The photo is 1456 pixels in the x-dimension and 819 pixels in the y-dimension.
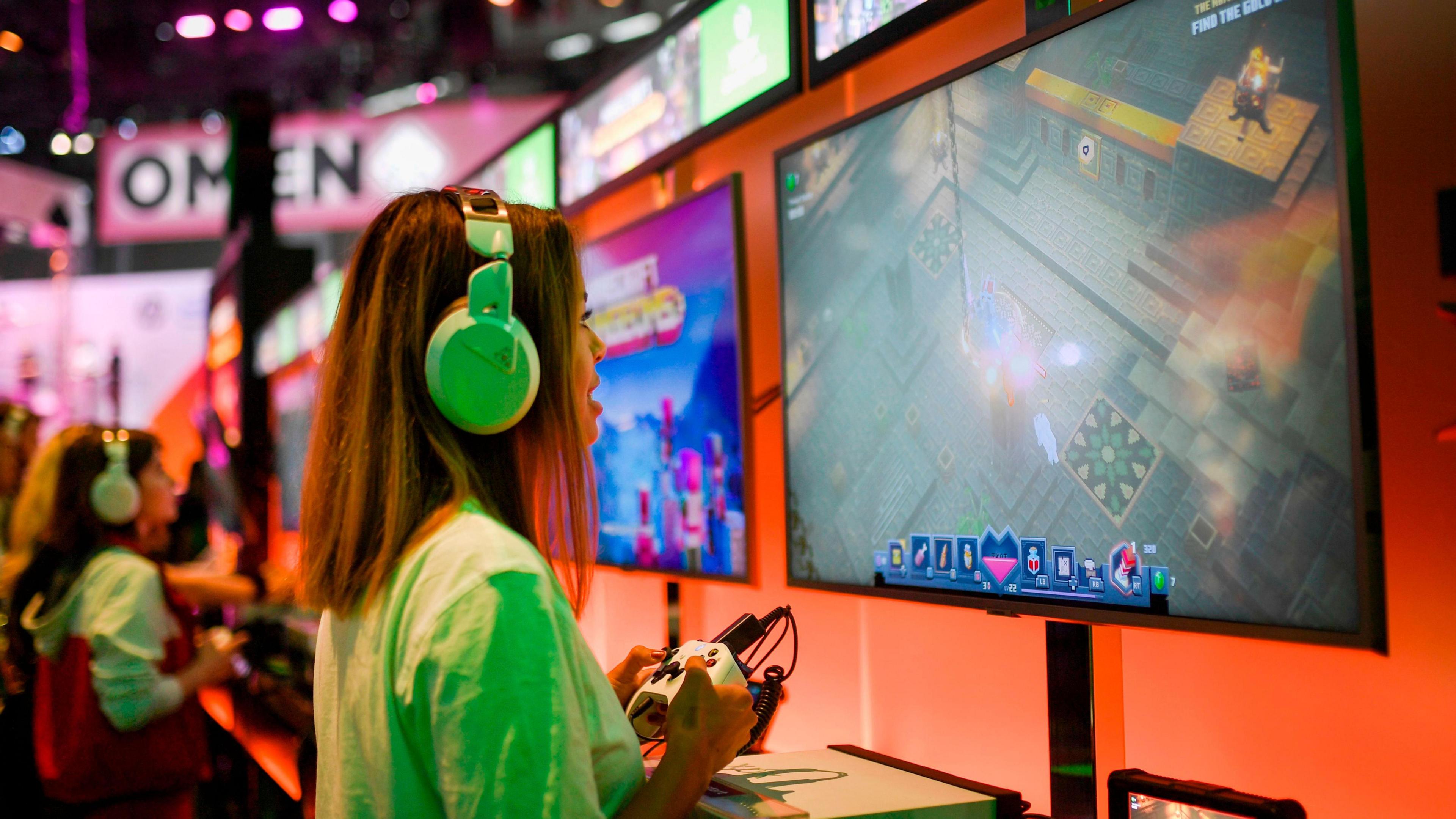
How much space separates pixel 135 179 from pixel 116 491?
7551mm

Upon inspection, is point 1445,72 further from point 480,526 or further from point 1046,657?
point 480,526

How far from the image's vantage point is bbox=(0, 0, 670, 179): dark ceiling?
741 cm

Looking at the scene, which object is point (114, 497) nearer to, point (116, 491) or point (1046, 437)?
point (116, 491)

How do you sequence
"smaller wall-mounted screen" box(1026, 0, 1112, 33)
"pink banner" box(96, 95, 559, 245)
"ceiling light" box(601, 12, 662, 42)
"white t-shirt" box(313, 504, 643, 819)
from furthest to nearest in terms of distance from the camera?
"ceiling light" box(601, 12, 662, 42) → "pink banner" box(96, 95, 559, 245) → "smaller wall-mounted screen" box(1026, 0, 1112, 33) → "white t-shirt" box(313, 504, 643, 819)

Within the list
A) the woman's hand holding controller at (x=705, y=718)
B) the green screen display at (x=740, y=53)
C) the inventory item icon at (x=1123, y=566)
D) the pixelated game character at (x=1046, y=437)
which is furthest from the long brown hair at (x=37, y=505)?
the inventory item icon at (x=1123, y=566)

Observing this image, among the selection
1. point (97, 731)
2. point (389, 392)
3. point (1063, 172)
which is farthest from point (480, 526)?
point (97, 731)

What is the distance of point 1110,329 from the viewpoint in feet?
4.52

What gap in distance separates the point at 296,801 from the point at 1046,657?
3.19m

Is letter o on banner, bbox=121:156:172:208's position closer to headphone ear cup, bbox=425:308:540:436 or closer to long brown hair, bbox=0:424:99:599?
long brown hair, bbox=0:424:99:599

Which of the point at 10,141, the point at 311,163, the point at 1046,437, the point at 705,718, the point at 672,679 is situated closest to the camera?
the point at 705,718

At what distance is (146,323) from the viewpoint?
10250 mm

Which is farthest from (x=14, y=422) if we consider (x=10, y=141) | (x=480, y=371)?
(x=10, y=141)

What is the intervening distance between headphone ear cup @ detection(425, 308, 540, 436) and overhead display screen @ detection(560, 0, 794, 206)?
4.47 feet

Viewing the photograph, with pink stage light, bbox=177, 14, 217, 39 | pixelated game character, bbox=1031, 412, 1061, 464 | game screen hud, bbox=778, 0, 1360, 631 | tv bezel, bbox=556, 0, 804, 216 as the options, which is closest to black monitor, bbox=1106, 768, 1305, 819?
game screen hud, bbox=778, 0, 1360, 631
